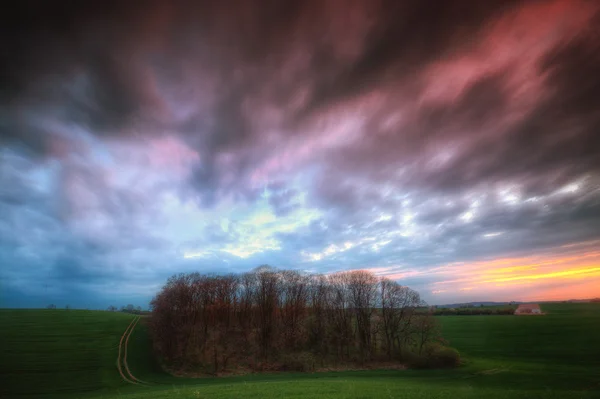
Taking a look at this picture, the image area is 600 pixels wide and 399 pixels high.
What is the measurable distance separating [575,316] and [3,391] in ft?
429

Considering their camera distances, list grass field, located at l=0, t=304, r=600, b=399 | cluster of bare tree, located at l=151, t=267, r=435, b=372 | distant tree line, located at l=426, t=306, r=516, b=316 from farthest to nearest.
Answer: distant tree line, located at l=426, t=306, r=516, b=316
cluster of bare tree, located at l=151, t=267, r=435, b=372
grass field, located at l=0, t=304, r=600, b=399

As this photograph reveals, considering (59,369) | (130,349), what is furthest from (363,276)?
(59,369)

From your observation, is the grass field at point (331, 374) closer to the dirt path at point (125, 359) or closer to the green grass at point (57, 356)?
the green grass at point (57, 356)

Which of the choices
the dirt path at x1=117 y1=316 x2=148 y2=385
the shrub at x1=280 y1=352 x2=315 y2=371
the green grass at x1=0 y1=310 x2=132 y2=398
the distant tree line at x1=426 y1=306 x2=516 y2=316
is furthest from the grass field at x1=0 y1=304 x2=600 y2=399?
the distant tree line at x1=426 y1=306 x2=516 y2=316

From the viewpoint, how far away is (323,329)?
73500 millimetres

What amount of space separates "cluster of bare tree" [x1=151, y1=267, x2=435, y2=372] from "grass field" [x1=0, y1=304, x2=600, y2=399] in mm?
9021

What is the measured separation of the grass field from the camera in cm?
2488

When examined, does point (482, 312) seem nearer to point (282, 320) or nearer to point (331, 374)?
point (282, 320)

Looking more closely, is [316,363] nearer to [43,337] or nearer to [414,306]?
[414,306]

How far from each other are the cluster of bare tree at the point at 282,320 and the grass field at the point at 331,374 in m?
9.02

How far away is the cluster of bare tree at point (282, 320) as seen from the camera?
63459mm

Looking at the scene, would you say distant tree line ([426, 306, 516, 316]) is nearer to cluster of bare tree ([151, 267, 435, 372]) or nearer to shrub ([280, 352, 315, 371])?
cluster of bare tree ([151, 267, 435, 372])

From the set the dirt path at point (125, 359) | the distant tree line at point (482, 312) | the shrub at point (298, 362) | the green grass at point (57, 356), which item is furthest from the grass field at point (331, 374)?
the distant tree line at point (482, 312)

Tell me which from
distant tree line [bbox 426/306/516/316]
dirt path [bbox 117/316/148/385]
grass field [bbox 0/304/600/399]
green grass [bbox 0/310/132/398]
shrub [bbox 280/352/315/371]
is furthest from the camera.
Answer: distant tree line [bbox 426/306/516/316]
